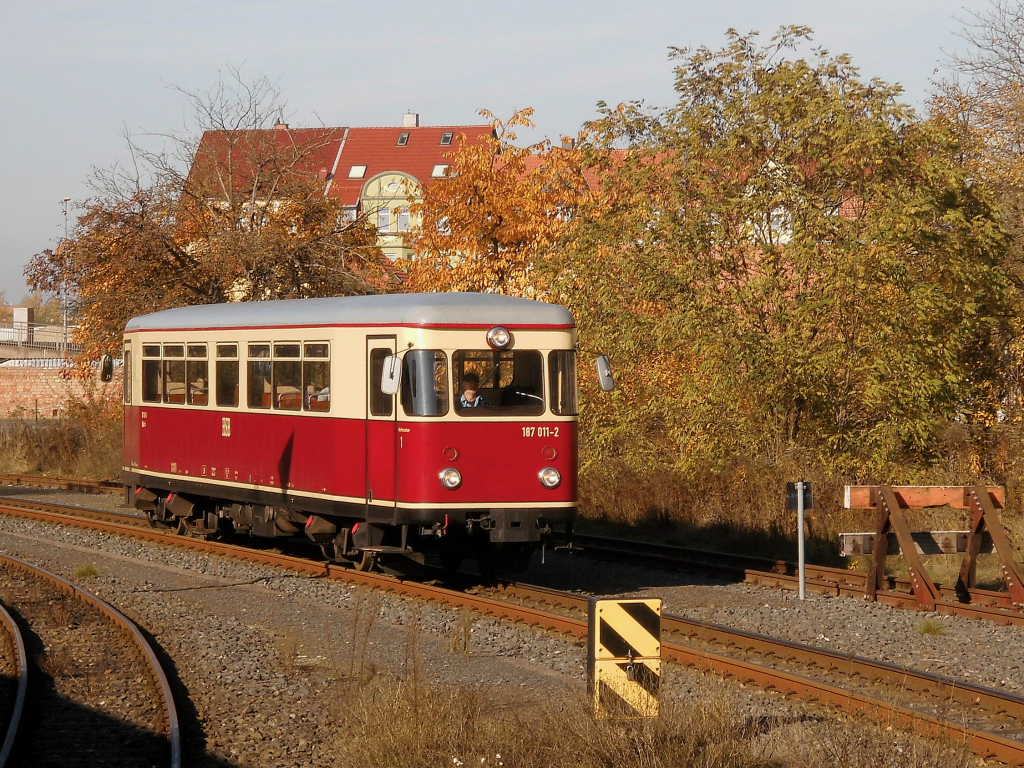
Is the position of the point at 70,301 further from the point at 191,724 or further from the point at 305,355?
the point at 191,724

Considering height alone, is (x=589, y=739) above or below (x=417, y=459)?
below

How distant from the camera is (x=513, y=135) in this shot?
2689 centimetres

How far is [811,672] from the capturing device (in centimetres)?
954

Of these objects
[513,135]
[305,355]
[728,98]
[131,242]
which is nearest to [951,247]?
[728,98]

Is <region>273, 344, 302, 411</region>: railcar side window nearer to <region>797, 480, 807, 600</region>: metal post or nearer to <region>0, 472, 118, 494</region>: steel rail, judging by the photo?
<region>797, 480, 807, 600</region>: metal post

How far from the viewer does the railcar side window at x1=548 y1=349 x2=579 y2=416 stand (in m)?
13.2

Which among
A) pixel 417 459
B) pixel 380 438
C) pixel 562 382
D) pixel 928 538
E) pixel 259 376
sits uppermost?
pixel 259 376

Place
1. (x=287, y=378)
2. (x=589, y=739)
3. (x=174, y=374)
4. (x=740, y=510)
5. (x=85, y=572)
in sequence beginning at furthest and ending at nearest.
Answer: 1. (x=740, y=510)
2. (x=174, y=374)
3. (x=85, y=572)
4. (x=287, y=378)
5. (x=589, y=739)

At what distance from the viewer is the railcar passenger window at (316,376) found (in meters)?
13.8

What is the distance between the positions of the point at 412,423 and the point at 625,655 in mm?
5783

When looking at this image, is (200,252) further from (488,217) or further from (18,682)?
(18,682)

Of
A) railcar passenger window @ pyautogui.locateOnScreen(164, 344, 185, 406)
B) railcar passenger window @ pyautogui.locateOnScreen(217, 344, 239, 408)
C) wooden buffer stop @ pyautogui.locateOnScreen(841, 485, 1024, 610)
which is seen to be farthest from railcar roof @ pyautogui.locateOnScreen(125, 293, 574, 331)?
wooden buffer stop @ pyautogui.locateOnScreen(841, 485, 1024, 610)

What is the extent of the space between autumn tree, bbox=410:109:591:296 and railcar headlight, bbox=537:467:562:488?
12355 mm

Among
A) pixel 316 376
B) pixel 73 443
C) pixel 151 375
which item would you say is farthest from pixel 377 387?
pixel 73 443
